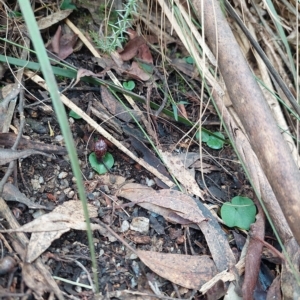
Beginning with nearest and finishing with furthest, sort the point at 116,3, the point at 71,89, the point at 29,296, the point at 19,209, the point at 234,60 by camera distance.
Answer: the point at 29,296
the point at 19,209
the point at 234,60
the point at 71,89
the point at 116,3

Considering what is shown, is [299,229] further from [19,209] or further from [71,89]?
[71,89]

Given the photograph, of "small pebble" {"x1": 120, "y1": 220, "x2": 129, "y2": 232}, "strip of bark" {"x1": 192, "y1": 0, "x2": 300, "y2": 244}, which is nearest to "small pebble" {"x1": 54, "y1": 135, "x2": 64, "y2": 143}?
"small pebble" {"x1": 120, "y1": 220, "x2": 129, "y2": 232}

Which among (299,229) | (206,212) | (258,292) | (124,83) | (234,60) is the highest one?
(234,60)

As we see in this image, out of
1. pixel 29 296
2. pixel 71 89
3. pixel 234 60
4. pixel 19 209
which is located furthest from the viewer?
pixel 71 89

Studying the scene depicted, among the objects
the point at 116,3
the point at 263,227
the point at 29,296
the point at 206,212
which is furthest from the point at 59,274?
the point at 116,3

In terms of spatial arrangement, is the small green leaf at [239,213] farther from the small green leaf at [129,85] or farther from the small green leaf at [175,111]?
the small green leaf at [129,85]

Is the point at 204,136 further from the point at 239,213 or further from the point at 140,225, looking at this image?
the point at 140,225

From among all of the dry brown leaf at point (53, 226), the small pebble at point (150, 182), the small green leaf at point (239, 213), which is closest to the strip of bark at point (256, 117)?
the small green leaf at point (239, 213)
